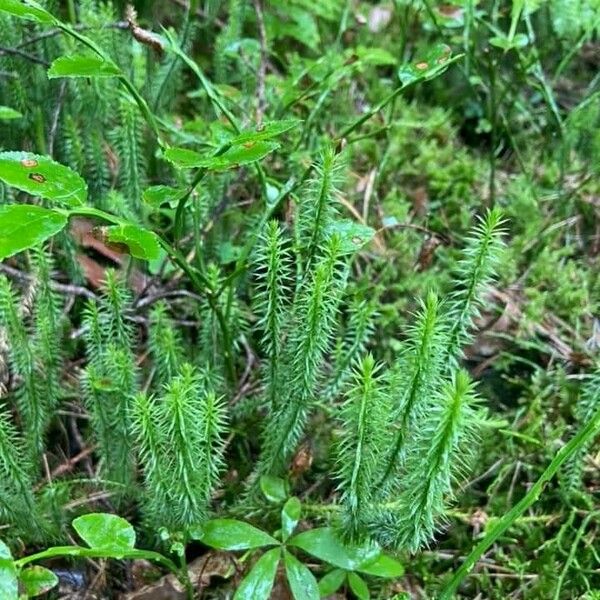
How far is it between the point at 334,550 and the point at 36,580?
19.3 inches

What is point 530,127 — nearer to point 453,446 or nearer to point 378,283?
point 378,283

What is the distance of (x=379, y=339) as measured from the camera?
188 centimetres

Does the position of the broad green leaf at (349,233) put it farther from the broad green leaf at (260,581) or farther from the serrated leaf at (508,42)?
the serrated leaf at (508,42)

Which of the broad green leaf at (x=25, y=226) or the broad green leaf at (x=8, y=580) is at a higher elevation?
the broad green leaf at (x=25, y=226)

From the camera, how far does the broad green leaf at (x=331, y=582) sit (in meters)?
1.33

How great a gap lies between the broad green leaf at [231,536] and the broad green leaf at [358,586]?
0.14 m

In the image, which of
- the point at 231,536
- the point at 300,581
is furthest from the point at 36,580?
the point at 300,581

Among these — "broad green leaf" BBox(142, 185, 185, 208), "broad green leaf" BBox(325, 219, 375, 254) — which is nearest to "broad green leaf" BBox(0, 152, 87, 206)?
"broad green leaf" BBox(142, 185, 185, 208)

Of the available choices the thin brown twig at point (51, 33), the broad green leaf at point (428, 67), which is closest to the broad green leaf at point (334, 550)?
the broad green leaf at point (428, 67)

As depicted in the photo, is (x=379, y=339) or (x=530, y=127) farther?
(x=530, y=127)

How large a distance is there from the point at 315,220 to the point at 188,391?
14.3 inches

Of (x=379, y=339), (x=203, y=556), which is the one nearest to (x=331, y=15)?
(x=379, y=339)

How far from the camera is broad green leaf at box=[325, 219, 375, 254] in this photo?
1.31 meters

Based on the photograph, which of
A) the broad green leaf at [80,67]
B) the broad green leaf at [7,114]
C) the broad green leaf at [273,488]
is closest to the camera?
the broad green leaf at [80,67]
